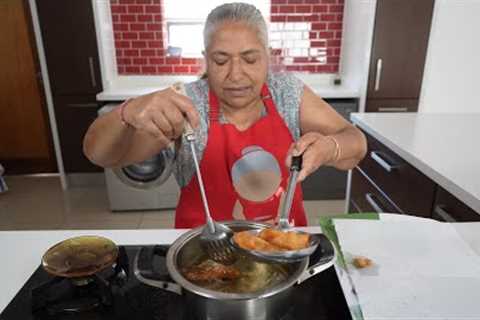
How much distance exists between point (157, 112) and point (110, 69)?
2.31 m

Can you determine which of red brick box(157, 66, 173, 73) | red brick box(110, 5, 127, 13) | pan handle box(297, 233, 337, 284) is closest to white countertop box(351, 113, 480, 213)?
pan handle box(297, 233, 337, 284)

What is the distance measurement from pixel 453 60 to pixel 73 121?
9.20ft

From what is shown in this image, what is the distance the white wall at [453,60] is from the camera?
2.54 meters

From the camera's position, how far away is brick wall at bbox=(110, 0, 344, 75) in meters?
2.86

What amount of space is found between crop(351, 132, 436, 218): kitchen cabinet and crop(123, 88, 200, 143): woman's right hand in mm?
937

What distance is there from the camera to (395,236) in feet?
2.75

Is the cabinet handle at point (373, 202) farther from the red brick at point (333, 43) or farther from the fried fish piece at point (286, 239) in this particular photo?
the red brick at point (333, 43)

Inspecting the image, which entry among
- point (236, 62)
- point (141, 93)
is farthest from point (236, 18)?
point (141, 93)

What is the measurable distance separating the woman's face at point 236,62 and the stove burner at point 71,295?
0.59 m

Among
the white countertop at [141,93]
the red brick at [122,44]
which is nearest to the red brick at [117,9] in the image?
Result: the red brick at [122,44]

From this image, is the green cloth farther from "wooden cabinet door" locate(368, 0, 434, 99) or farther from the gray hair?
"wooden cabinet door" locate(368, 0, 434, 99)

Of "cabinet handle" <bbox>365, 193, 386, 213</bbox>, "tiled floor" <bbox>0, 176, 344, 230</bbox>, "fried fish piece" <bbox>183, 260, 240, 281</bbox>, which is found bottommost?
"tiled floor" <bbox>0, 176, 344, 230</bbox>

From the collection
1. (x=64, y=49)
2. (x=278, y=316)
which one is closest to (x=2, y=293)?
(x=278, y=316)

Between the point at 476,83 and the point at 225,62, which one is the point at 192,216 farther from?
the point at 476,83
